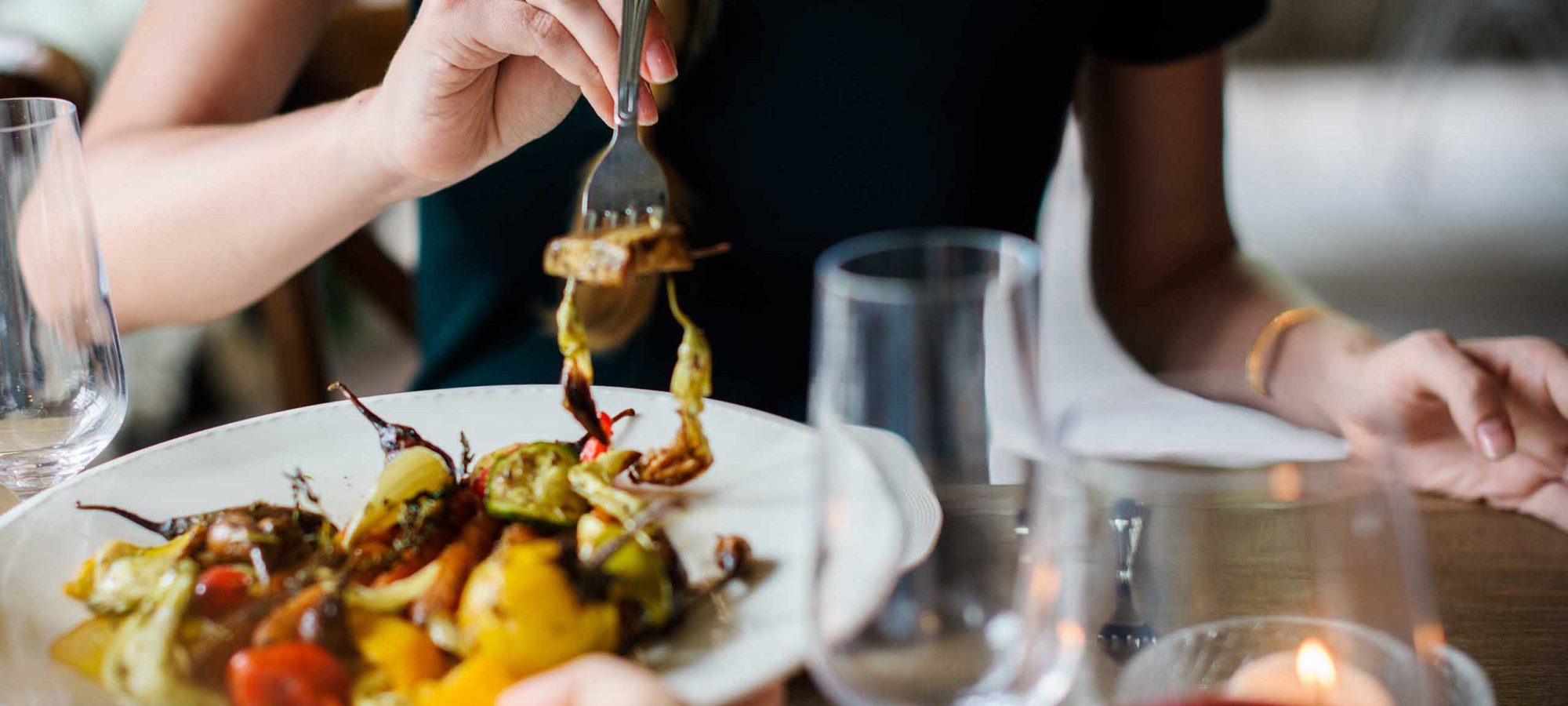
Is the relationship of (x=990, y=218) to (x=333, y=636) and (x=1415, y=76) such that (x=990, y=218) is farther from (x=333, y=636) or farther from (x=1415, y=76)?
(x=1415, y=76)

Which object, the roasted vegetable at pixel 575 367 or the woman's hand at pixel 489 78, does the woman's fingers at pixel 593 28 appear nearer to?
the woman's hand at pixel 489 78

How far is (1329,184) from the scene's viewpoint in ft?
11.8

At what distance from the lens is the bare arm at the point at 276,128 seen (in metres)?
0.61

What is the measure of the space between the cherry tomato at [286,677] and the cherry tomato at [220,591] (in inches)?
1.2

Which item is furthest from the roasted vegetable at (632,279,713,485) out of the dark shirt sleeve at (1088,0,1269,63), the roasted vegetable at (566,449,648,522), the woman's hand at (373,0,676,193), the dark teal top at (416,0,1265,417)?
the dark shirt sleeve at (1088,0,1269,63)

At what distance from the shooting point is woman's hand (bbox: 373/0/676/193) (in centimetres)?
59

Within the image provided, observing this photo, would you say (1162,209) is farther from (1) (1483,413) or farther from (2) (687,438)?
(2) (687,438)

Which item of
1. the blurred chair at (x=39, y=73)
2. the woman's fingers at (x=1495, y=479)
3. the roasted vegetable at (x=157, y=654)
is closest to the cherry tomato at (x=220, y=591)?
the roasted vegetable at (x=157, y=654)

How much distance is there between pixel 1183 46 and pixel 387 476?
818mm

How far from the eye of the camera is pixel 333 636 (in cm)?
45

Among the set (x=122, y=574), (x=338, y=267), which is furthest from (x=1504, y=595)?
(x=338, y=267)

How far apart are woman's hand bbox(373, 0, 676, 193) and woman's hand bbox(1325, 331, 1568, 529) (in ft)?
1.36

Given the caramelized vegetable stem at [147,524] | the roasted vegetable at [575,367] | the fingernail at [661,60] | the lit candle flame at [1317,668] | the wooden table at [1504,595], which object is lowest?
the wooden table at [1504,595]

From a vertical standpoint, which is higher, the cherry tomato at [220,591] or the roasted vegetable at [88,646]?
the cherry tomato at [220,591]
